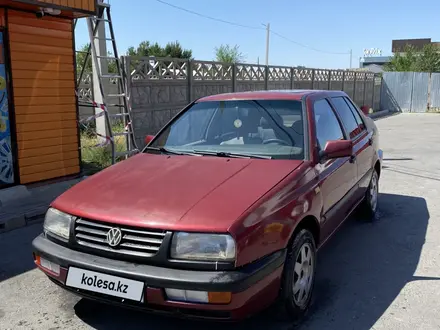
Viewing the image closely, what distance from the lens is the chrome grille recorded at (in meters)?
2.52

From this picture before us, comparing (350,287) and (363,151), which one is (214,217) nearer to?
(350,287)

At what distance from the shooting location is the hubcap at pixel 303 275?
300 cm

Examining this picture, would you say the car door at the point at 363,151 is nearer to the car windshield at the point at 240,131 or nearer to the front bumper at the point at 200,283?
the car windshield at the point at 240,131

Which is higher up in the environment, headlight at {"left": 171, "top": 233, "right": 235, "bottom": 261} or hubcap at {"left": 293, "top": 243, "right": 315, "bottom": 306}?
headlight at {"left": 171, "top": 233, "right": 235, "bottom": 261}

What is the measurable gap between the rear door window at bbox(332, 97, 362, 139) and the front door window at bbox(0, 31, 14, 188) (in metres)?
4.47

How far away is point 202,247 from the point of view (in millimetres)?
2473

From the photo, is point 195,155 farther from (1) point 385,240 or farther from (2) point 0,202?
(2) point 0,202

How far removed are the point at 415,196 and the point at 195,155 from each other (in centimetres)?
430

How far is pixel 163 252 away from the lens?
2.48 metres

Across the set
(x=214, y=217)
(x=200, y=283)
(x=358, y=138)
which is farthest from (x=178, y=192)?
(x=358, y=138)

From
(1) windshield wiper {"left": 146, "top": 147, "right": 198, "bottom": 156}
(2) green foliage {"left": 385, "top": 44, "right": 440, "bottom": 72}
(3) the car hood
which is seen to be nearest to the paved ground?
(3) the car hood

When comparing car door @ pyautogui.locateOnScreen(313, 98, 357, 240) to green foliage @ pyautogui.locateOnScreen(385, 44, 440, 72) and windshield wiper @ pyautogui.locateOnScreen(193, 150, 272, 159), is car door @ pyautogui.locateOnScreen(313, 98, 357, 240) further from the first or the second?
green foliage @ pyautogui.locateOnScreen(385, 44, 440, 72)

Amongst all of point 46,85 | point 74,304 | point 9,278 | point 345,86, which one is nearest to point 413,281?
point 74,304

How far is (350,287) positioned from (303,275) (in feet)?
2.39
